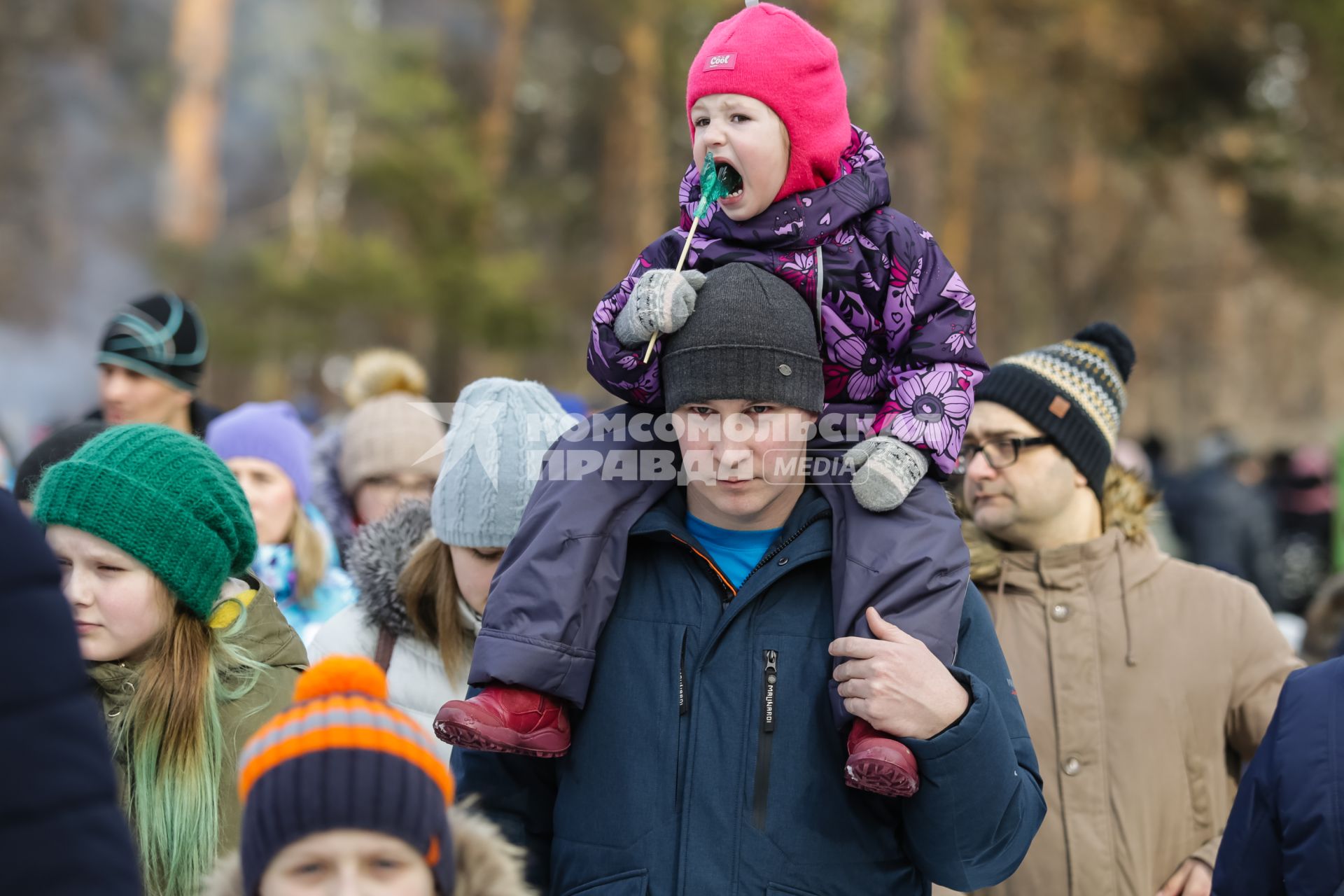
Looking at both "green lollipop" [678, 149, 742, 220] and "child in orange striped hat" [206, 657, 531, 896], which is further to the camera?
"green lollipop" [678, 149, 742, 220]

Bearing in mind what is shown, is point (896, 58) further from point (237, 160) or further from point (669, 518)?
point (237, 160)

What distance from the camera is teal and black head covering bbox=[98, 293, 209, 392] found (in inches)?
196

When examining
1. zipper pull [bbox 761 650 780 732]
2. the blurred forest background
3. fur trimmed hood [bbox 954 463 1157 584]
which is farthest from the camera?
the blurred forest background

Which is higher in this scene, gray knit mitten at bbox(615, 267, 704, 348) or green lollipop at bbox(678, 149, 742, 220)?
green lollipop at bbox(678, 149, 742, 220)

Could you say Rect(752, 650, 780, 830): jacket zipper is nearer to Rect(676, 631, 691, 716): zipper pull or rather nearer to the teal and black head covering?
Rect(676, 631, 691, 716): zipper pull

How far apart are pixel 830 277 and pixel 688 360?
0.33m

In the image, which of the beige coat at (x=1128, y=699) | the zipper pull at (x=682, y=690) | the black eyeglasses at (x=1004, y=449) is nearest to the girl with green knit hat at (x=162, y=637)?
the zipper pull at (x=682, y=690)

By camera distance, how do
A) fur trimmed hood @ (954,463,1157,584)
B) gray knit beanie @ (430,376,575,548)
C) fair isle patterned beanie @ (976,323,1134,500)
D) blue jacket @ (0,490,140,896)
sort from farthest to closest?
fair isle patterned beanie @ (976,323,1134,500)
fur trimmed hood @ (954,463,1157,584)
gray knit beanie @ (430,376,575,548)
blue jacket @ (0,490,140,896)

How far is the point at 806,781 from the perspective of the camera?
223 centimetres

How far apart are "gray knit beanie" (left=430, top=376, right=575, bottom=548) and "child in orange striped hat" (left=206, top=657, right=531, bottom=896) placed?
107cm

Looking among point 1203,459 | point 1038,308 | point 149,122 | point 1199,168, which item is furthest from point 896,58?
point 1038,308

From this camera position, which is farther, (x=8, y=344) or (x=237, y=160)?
(x=237, y=160)

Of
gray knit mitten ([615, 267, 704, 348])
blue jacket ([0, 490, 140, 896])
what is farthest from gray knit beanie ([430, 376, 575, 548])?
blue jacket ([0, 490, 140, 896])

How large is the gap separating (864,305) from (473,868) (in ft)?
3.88
